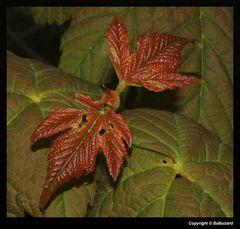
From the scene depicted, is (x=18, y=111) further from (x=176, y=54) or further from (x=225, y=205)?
→ (x=225, y=205)

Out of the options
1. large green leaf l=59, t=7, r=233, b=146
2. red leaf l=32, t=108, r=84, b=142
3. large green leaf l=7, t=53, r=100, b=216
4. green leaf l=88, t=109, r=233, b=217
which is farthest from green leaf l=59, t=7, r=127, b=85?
red leaf l=32, t=108, r=84, b=142

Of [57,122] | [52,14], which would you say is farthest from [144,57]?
[52,14]

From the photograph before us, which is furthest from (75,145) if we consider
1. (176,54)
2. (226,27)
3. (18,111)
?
(226,27)

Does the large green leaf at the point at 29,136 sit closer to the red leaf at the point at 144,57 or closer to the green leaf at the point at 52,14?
the red leaf at the point at 144,57

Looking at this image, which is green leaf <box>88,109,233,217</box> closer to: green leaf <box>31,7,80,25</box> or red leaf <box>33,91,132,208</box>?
red leaf <box>33,91,132,208</box>

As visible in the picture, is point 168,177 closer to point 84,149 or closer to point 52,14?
point 84,149

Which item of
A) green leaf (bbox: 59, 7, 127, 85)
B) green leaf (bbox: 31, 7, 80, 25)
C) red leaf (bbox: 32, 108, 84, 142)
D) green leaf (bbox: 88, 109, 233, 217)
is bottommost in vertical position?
green leaf (bbox: 88, 109, 233, 217)
